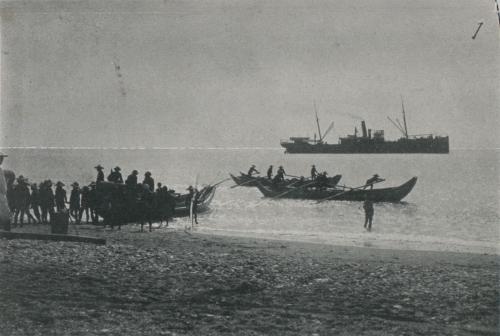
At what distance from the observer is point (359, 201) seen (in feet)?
139

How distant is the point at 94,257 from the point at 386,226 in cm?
2126

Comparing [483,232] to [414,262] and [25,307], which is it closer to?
[414,262]

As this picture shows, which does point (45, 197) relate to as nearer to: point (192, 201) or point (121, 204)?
point (121, 204)

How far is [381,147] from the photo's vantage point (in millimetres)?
139000

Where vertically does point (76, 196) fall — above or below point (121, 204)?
above

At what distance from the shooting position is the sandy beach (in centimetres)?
654

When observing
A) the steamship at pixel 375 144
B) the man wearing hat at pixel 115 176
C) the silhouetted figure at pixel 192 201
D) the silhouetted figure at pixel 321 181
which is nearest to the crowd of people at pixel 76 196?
the man wearing hat at pixel 115 176

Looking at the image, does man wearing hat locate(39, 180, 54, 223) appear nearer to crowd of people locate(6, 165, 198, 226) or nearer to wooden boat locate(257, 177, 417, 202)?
crowd of people locate(6, 165, 198, 226)

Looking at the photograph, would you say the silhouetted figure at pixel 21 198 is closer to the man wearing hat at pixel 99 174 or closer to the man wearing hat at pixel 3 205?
the man wearing hat at pixel 99 174

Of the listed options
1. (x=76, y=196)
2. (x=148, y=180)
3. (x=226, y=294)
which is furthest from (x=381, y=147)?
(x=226, y=294)

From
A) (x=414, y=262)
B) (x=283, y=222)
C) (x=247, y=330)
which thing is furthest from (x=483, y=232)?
(x=247, y=330)

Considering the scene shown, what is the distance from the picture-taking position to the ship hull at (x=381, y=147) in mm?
137250

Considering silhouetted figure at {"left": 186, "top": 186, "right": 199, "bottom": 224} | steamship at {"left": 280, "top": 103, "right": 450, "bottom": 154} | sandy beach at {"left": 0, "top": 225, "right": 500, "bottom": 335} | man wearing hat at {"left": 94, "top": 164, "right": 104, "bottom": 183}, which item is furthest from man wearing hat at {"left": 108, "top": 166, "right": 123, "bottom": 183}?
steamship at {"left": 280, "top": 103, "right": 450, "bottom": 154}

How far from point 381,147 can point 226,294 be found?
136 metres
